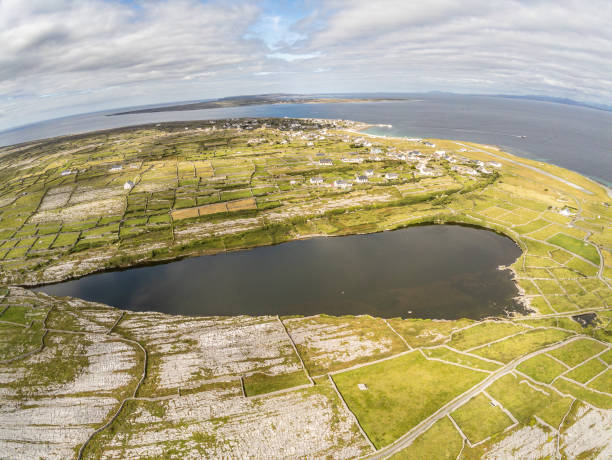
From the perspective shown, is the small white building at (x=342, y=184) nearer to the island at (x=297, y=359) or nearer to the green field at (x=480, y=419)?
the island at (x=297, y=359)

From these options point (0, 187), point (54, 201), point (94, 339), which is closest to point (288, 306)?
point (94, 339)

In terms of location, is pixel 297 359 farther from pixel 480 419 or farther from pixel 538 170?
pixel 538 170

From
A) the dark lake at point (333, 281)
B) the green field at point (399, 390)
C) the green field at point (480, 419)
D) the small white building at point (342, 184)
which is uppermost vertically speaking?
the small white building at point (342, 184)

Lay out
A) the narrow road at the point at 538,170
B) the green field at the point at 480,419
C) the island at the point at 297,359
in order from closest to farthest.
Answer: the green field at the point at 480,419
the island at the point at 297,359
the narrow road at the point at 538,170

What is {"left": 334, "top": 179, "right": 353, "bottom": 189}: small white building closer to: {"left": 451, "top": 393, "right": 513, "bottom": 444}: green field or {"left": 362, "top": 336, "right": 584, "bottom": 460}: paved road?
{"left": 362, "top": 336, "right": 584, "bottom": 460}: paved road

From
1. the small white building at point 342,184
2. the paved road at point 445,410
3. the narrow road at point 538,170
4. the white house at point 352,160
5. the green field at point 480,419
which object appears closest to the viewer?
the paved road at point 445,410

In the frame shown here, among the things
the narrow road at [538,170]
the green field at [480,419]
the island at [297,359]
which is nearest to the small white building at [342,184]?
the island at [297,359]
